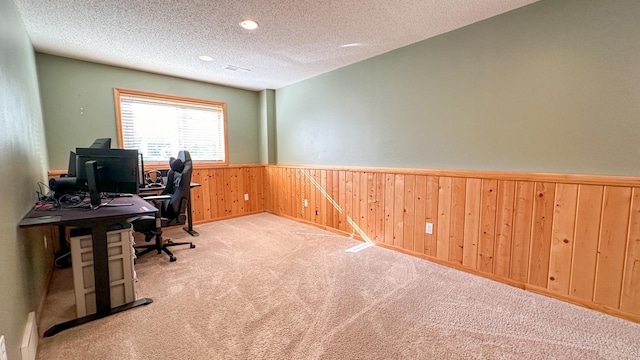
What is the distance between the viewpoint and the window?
400 centimetres

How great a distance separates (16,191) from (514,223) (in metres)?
3.74

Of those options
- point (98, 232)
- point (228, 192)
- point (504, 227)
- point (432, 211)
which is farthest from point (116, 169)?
point (504, 227)

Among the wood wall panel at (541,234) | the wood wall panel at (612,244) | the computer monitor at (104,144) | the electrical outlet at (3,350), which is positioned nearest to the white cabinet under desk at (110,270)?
the electrical outlet at (3,350)

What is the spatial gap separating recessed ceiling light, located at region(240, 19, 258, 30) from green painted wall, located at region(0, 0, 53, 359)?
1.59m

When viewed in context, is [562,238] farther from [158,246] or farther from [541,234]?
[158,246]

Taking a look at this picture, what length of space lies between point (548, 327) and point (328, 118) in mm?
3341

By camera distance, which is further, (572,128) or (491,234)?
(491,234)

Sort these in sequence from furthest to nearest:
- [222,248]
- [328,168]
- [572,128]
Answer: [328,168] < [222,248] < [572,128]

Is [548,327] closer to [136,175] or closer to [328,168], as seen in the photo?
[328,168]

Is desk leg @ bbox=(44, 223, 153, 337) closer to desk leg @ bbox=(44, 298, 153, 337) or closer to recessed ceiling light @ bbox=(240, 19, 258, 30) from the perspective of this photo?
desk leg @ bbox=(44, 298, 153, 337)

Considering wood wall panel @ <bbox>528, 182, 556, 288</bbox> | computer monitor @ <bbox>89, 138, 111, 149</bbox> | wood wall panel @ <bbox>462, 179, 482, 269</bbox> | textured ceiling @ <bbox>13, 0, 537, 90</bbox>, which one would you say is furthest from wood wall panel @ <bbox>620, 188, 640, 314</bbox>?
computer monitor @ <bbox>89, 138, 111, 149</bbox>

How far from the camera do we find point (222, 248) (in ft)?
11.2

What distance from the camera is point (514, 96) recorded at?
2371mm

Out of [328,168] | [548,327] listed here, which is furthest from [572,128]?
[328,168]
